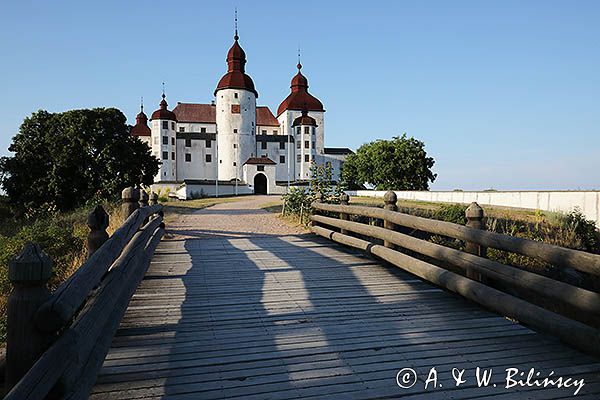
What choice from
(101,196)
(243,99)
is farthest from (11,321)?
(243,99)

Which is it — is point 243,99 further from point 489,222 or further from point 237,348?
point 237,348

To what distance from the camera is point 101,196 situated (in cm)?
3122

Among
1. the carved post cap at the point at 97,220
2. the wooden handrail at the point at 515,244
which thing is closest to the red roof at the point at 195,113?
the wooden handrail at the point at 515,244

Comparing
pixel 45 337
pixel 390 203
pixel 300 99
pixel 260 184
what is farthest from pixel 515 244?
pixel 300 99

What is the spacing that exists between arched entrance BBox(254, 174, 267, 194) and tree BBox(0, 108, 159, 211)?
89.4 feet

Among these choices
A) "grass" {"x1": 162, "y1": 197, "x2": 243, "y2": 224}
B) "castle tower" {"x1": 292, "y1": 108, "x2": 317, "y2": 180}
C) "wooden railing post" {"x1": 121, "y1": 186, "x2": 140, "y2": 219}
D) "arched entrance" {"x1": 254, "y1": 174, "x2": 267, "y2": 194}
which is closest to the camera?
"wooden railing post" {"x1": 121, "y1": 186, "x2": 140, "y2": 219}

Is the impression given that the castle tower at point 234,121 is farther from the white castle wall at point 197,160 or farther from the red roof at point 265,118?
the red roof at point 265,118

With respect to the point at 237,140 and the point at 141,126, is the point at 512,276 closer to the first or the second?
the point at 237,140

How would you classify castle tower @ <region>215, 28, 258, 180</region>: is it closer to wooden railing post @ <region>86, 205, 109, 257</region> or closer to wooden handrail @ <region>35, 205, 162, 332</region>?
wooden railing post @ <region>86, 205, 109, 257</region>

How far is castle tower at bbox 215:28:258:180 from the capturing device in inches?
2532

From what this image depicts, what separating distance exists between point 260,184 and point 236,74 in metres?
17.0

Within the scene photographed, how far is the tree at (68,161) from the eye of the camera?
3083 cm

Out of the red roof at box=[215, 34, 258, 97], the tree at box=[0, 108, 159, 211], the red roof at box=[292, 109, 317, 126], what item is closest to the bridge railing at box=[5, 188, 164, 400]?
the tree at box=[0, 108, 159, 211]

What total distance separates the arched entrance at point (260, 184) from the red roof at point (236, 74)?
13842mm
